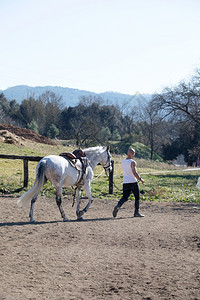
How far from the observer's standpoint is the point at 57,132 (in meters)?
62.3

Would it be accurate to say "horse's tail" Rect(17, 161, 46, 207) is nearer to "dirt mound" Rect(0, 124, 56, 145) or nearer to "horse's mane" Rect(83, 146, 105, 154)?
"horse's mane" Rect(83, 146, 105, 154)

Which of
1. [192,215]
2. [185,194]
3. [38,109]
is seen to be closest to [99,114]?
[38,109]

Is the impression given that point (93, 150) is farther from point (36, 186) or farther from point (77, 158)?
point (36, 186)

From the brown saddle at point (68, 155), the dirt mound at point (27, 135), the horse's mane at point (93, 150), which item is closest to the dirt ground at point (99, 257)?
Answer: the brown saddle at point (68, 155)

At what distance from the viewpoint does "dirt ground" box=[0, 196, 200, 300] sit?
16.7ft

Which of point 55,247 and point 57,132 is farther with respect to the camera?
point 57,132

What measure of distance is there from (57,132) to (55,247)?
55.7m

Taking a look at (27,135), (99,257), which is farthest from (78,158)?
(27,135)

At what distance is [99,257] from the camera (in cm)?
664

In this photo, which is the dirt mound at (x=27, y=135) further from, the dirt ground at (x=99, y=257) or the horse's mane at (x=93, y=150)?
the dirt ground at (x=99, y=257)

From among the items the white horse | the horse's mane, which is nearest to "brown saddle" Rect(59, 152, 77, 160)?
the white horse

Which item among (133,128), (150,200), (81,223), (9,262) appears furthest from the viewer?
(133,128)

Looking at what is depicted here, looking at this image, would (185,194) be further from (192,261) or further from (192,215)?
(192,261)

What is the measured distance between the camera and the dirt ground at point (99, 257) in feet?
16.7
